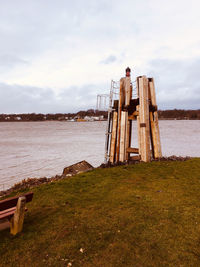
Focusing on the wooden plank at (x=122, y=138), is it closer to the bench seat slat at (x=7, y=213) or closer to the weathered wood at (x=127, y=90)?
the weathered wood at (x=127, y=90)

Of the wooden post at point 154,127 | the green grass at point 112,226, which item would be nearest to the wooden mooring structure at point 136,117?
the wooden post at point 154,127

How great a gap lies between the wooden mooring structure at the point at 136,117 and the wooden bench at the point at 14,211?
6.35 meters

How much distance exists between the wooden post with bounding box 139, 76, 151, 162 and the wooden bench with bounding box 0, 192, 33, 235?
6288 millimetres

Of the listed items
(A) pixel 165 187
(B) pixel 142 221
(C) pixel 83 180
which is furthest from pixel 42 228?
(A) pixel 165 187

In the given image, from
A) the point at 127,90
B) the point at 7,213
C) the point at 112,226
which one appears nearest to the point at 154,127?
the point at 127,90

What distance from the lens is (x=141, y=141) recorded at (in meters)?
9.21

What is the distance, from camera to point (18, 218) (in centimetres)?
378

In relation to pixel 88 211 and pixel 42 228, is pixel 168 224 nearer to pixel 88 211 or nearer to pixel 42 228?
pixel 88 211

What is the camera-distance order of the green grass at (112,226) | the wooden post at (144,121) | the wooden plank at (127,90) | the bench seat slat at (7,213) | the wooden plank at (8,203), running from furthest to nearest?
the wooden plank at (127,90), the wooden post at (144,121), the wooden plank at (8,203), the bench seat slat at (7,213), the green grass at (112,226)

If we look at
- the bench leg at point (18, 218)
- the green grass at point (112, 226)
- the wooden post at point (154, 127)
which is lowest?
the green grass at point (112, 226)

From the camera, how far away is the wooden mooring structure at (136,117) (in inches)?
360

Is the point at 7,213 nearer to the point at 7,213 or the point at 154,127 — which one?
the point at 7,213

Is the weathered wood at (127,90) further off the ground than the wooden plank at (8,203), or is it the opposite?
the weathered wood at (127,90)

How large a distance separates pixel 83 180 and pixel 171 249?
180 inches
